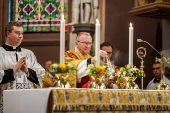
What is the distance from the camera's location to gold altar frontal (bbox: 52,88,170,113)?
154 inches

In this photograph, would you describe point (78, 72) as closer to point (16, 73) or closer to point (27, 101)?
point (27, 101)

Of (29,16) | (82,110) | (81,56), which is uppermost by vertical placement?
(29,16)

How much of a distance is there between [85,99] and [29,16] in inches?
295

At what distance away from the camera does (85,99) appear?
400 cm

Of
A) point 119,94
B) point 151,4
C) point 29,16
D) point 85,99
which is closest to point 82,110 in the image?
point 85,99

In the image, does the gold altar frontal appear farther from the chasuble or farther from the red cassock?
the red cassock

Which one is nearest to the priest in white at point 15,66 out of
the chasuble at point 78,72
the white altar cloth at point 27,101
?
the chasuble at point 78,72

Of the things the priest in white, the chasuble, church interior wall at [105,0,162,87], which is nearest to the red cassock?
the chasuble

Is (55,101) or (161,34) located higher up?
(161,34)

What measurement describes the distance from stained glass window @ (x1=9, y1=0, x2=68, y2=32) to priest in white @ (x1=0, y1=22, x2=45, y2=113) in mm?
5342

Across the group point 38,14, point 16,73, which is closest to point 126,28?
point 38,14

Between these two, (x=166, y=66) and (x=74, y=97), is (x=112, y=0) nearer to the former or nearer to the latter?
(x=166, y=66)

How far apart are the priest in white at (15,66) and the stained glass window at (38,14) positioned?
5.34 m

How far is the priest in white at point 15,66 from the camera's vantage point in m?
5.29
